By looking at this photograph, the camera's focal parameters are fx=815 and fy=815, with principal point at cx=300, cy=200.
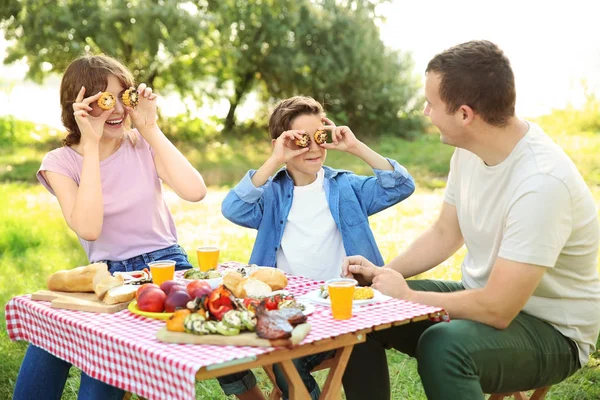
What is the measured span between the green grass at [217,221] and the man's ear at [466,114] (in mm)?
2009

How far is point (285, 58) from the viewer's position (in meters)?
16.8

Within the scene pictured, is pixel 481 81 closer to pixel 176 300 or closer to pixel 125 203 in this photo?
pixel 176 300

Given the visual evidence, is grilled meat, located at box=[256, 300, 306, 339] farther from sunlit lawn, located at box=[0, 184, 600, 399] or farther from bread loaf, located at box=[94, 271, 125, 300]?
sunlit lawn, located at box=[0, 184, 600, 399]

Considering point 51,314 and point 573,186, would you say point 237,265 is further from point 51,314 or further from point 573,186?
point 573,186

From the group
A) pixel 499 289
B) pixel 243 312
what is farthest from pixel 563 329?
pixel 243 312

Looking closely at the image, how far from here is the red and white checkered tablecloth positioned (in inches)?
87.7

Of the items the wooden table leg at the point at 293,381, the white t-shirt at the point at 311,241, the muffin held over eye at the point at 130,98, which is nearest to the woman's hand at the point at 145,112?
the muffin held over eye at the point at 130,98

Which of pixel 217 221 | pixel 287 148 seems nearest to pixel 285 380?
pixel 287 148

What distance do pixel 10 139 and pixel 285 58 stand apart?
18.7 feet

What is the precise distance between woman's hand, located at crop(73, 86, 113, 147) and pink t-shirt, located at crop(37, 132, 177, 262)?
8.6 inches

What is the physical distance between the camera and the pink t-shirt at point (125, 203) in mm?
3789

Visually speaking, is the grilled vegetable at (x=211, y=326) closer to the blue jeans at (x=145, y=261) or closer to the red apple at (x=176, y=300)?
the red apple at (x=176, y=300)

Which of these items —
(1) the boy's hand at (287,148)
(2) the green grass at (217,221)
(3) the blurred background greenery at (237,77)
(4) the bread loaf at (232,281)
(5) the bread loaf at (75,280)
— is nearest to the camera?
(4) the bread loaf at (232,281)

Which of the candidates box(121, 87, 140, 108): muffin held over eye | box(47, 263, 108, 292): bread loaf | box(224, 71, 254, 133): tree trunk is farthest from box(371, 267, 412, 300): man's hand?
box(224, 71, 254, 133): tree trunk
